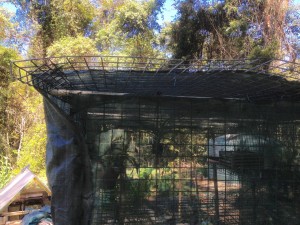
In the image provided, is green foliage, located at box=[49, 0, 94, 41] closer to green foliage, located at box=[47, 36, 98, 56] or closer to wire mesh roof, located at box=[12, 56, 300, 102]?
green foliage, located at box=[47, 36, 98, 56]

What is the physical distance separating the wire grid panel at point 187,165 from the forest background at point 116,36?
465 centimetres

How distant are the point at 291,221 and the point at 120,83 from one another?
2340 mm

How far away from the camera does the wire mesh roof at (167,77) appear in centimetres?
253

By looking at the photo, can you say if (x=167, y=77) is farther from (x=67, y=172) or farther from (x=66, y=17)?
(x=66, y=17)

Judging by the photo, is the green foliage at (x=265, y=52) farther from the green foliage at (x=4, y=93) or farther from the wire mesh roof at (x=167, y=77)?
the green foliage at (x=4, y=93)

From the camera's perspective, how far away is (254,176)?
3.53 m

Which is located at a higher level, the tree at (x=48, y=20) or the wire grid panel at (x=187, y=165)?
the tree at (x=48, y=20)

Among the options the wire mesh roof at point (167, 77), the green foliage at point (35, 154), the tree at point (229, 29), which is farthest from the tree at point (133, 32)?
the wire mesh roof at point (167, 77)

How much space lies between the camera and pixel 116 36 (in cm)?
1296

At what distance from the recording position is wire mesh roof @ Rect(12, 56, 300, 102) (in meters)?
2.53

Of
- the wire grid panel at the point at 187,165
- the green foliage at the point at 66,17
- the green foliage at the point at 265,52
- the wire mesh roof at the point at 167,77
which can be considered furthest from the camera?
the green foliage at the point at 66,17

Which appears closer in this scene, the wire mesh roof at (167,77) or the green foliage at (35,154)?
the wire mesh roof at (167,77)

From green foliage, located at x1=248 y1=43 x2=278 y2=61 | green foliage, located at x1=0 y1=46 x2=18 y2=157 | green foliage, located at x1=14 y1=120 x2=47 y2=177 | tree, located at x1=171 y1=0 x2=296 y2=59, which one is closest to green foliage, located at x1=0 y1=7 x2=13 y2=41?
green foliage, located at x1=0 y1=46 x2=18 y2=157

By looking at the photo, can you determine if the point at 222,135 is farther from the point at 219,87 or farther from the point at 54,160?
the point at 54,160
